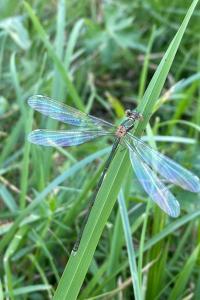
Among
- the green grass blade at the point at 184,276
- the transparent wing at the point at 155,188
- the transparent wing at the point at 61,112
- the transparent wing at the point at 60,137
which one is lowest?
the green grass blade at the point at 184,276

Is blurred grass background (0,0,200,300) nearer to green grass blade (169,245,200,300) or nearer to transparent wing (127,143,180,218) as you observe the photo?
green grass blade (169,245,200,300)

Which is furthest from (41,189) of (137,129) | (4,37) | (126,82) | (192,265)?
(126,82)

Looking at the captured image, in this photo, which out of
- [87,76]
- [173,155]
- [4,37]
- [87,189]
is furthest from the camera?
[87,76]

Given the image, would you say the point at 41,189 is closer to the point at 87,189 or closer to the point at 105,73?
the point at 87,189

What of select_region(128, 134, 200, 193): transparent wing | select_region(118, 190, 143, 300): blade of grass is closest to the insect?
select_region(128, 134, 200, 193): transparent wing

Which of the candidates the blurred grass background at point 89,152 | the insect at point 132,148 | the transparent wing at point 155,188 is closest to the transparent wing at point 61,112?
the insect at point 132,148

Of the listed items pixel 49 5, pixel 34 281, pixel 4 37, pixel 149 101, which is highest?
pixel 49 5

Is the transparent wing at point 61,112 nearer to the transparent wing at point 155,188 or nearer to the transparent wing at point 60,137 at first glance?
the transparent wing at point 60,137
